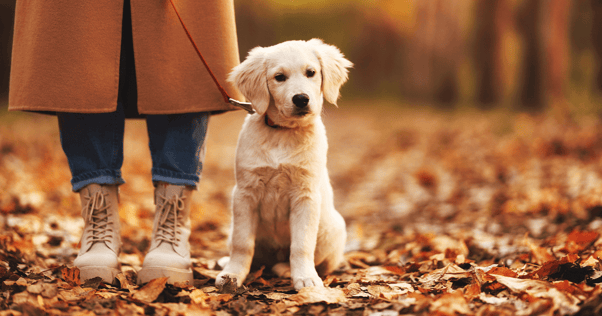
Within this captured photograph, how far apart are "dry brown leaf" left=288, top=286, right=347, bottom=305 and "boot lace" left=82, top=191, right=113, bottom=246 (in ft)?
3.55

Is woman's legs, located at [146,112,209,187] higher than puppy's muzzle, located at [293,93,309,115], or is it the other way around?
puppy's muzzle, located at [293,93,309,115]

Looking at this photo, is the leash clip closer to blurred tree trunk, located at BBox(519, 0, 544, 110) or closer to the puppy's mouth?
the puppy's mouth

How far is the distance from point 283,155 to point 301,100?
0.30m

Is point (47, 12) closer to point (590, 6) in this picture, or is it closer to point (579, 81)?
point (590, 6)

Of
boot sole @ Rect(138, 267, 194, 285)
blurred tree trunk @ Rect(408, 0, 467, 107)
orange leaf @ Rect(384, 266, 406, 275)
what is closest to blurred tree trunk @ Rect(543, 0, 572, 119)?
blurred tree trunk @ Rect(408, 0, 467, 107)

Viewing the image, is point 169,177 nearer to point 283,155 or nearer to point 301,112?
point 283,155

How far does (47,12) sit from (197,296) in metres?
1.58

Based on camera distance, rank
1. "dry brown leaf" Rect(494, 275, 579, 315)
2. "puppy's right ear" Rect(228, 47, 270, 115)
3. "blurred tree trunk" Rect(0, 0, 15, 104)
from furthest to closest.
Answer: "blurred tree trunk" Rect(0, 0, 15, 104) < "puppy's right ear" Rect(228, 47, 270, 115) < "dry brown leaf" Rect(494, 275, 579, 315)

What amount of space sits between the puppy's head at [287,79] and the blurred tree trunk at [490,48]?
547 inches

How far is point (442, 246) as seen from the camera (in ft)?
10.8

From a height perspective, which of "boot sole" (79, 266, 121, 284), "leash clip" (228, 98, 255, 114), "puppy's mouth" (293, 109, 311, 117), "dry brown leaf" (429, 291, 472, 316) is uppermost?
"leash clip" (228, 98, 255, 114)

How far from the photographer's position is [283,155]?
2473mm

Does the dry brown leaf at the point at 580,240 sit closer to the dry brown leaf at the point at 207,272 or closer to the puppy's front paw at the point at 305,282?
the puppy's front paw at the point at 305,282

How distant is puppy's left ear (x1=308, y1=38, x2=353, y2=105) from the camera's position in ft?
8.60
